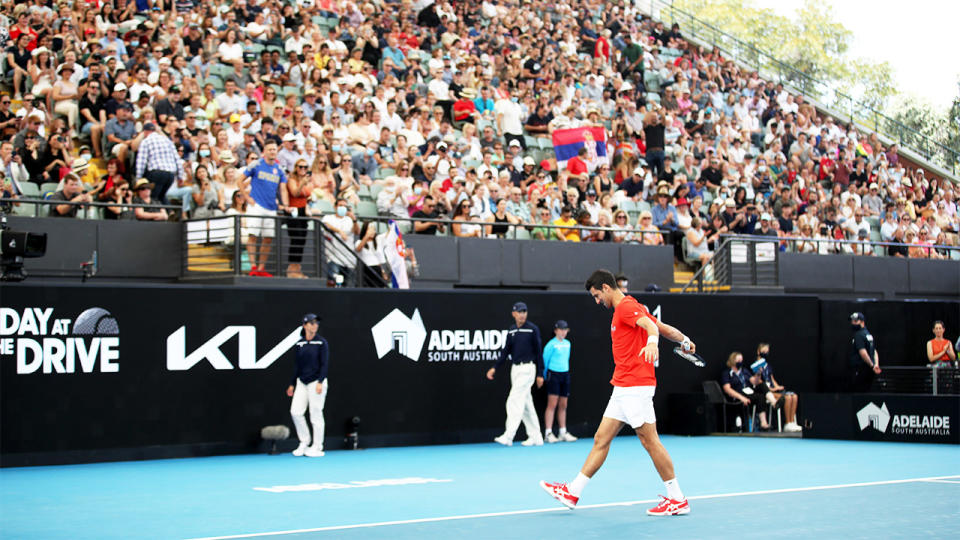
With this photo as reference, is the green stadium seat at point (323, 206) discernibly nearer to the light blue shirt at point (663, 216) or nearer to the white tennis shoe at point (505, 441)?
the white tennis shoe at point (505, 441)

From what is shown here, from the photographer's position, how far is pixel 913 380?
22141mm

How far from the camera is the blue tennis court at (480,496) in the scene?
9148 millimetres

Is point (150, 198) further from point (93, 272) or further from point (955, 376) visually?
point (955, 376)

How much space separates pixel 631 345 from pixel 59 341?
846 centimetres

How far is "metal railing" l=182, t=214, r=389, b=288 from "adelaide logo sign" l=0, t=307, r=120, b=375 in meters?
1.92

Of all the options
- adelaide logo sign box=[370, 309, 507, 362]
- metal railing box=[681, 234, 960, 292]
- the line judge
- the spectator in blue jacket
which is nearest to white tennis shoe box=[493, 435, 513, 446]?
the line judge

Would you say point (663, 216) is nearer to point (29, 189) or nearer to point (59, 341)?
point (29, 189)

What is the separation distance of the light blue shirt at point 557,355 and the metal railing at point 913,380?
7045 millimetres

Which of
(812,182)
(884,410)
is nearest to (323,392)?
(884,410)

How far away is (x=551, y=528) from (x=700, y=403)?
11427 mm

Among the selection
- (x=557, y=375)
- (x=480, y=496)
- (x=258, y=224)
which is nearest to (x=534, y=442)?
(x=557, y=375)

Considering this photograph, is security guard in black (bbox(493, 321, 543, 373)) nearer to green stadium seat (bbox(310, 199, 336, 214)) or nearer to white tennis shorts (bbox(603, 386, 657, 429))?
green stadium seat (bbox(310, 199, 336, 214))

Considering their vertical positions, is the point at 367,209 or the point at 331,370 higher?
the point at 367,209

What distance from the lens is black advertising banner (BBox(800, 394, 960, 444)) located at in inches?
688
